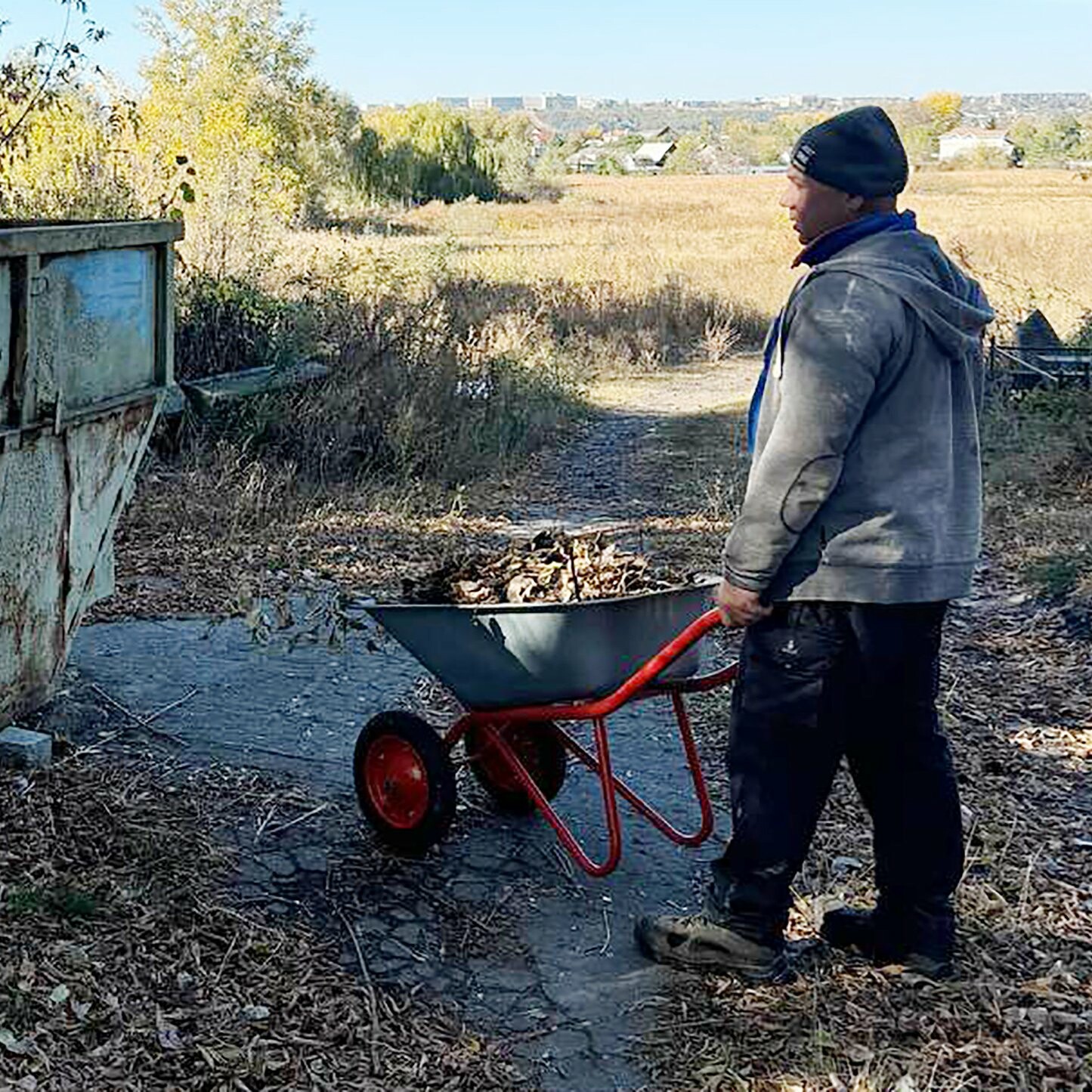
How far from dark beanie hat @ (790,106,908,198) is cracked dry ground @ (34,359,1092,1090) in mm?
2009

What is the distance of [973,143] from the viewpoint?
11425 centimetres

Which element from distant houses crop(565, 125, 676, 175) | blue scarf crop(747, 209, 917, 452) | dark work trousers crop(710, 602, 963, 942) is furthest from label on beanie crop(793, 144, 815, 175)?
distant houses crop(565, 125, 676, 175)

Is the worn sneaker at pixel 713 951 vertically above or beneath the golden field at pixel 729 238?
beneath

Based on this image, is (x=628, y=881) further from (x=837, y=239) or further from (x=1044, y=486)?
(x=1044, y=486)

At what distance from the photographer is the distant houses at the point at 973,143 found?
10469 cm

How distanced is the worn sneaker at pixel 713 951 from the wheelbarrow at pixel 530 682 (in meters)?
0.30

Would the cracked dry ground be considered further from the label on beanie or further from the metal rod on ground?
the label on beanie

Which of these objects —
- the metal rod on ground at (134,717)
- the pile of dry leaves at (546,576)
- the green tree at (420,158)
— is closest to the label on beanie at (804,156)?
the pile of dry leaves at (546,576)

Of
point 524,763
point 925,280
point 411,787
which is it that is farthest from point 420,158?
point 925,280

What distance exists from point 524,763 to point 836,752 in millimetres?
1482

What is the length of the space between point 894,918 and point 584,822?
133 cm

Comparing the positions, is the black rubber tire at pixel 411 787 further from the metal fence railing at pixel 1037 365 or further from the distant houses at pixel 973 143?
the distant houses at pixel 973 143

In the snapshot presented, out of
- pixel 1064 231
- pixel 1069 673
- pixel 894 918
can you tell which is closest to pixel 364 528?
pixel 1069 673

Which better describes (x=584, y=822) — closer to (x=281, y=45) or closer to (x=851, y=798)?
(x=851, y=798)
